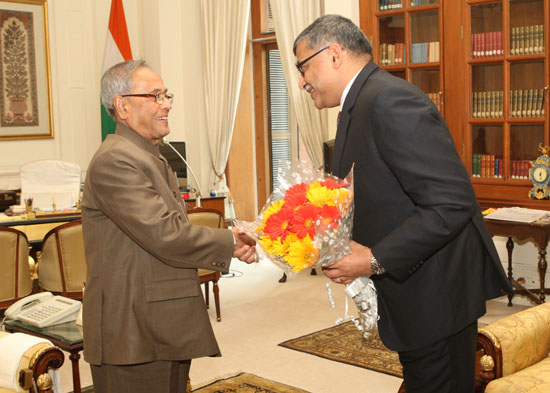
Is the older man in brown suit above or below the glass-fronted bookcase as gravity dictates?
below

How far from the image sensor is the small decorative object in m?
5.45

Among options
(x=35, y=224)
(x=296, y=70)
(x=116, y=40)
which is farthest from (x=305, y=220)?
(x=116, y=40)

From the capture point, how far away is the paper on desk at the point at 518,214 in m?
5.34

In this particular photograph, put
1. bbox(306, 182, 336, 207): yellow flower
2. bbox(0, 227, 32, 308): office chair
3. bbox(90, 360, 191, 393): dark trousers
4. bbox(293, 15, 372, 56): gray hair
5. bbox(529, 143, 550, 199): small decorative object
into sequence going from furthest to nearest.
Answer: bbox(529, 143, 550, 199): small decorative object, bbox(0, 227, 32, 308): office chair, bbox(90, 360, 191, 393): dark trousers, bbox(293, 15, 372, 56): gray hair, bbox(306, 182, 336, 207): yellow flower

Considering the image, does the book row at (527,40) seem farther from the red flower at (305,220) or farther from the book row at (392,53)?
the red flower at (305,220)

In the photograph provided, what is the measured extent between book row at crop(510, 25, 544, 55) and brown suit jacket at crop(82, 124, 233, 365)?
411cm

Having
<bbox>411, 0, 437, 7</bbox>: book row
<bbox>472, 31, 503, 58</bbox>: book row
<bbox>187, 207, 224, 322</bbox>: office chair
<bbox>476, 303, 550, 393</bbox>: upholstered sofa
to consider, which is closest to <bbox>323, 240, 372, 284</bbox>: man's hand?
<bbox>476, 303, 550, 393</bbox>: upholstered sofa

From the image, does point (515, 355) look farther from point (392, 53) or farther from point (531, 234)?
point (392, 53)

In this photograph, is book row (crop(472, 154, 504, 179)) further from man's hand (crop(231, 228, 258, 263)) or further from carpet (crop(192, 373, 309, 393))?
man's hand (crop(231, 228, 258, 263))

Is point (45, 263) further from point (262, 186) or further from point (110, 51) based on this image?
point (262, 186)

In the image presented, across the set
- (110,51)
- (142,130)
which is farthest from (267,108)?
(142,130)

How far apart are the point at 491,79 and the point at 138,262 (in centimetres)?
439

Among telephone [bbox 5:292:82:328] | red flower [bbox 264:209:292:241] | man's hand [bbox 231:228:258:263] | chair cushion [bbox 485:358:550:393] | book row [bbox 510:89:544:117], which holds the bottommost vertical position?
chair cushion [bbox 485:358:550:393]

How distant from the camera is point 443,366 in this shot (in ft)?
6.14
